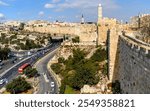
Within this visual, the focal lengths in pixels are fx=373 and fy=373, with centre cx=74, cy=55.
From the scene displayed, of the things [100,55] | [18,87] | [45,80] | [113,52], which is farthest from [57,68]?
[113,52]

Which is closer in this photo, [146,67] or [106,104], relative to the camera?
[106,104]

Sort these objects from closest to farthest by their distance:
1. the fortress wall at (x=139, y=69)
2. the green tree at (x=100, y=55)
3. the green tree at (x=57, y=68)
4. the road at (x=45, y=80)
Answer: the fortress wall at (x=139, y=69) → the green tree at (x=100, y=55) → the road at (x=45, y=80) → the green tree at (x=57, y=68)

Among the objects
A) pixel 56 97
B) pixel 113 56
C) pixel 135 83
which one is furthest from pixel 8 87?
pixel 56 97

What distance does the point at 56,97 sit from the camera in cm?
759

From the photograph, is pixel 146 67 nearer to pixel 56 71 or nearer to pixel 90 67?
pixel 90 67

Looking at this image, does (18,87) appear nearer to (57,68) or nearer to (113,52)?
(57,68)

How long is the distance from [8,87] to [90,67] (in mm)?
10902

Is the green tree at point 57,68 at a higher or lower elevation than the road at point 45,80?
higher

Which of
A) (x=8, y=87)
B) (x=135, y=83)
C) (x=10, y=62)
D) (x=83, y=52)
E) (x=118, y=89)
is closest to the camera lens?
(x=135, y=83)

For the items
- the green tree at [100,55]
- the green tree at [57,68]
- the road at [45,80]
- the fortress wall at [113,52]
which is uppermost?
the fortress wall at [113,52]

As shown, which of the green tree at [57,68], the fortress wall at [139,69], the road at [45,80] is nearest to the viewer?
the fortress wall at [139,69]

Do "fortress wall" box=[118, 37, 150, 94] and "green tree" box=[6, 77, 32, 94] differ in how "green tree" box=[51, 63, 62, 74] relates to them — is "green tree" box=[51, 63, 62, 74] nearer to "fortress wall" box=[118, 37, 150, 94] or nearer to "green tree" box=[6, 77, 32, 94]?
"green tree" box=[6, 77, 32, 94]

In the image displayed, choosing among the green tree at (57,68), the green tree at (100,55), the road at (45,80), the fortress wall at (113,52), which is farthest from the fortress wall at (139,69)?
the green tree at (57,68)

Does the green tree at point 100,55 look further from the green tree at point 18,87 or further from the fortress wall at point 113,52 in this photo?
the green tree at point 18,87
